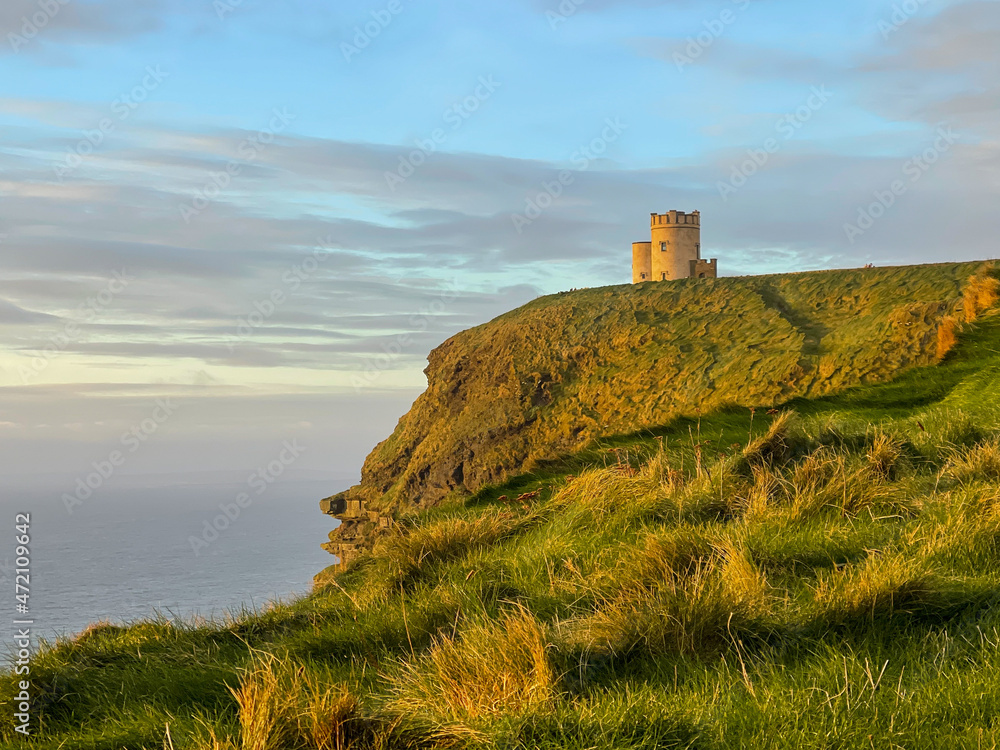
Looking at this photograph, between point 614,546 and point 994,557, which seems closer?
point 994,557

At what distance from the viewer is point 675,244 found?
268 feet

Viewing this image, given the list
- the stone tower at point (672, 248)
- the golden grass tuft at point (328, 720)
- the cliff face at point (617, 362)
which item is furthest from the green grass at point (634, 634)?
the stone tower at point (672, 248)

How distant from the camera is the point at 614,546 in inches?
313

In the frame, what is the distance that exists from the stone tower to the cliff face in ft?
27.6

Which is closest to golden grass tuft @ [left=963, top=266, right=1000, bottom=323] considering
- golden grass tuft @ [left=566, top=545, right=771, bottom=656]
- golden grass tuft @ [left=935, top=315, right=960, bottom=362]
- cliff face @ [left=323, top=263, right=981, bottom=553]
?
golden grass tuft @ [left=935, top=315, right=960, bottom=362]

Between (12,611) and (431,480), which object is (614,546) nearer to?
(12,611)

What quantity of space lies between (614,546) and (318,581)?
12.9ft

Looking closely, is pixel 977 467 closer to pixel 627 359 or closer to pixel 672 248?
pixel 627 359

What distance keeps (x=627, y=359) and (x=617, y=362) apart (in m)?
0.80

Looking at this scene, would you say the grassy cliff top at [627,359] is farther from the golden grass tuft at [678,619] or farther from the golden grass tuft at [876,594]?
the golden grass tuft at [678,619]

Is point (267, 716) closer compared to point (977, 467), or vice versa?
point (267, 716)

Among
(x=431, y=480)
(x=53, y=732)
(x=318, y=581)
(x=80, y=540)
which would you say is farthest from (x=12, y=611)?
(x=80, y=540)

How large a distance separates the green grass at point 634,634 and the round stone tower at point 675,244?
236ft

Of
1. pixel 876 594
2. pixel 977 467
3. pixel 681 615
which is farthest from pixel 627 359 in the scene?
pixel 681 615
